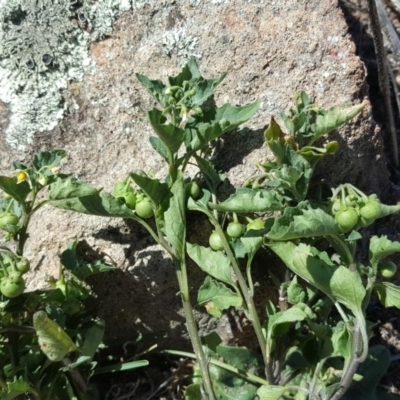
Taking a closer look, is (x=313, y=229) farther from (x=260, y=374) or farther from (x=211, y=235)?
(x=260, y=374)

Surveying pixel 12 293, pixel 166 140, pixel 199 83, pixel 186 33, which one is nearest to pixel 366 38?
pixel 186 33

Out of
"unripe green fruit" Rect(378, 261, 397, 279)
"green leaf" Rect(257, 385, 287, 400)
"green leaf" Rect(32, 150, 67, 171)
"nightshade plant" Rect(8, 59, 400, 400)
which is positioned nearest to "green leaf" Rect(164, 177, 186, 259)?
"nightshade plant" Rect(8, 59, 400, 400)

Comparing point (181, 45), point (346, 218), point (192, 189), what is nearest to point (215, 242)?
point (192, 189)

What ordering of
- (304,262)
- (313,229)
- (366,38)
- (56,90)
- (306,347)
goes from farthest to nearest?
(366,38)
(56,90)
(306,347)
(304,262)
(313,229)

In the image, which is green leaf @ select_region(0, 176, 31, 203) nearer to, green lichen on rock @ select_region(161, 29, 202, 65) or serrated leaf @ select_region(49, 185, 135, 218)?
serrated leaf @ select_region(49, 185, 135, 218)

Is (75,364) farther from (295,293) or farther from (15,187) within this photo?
(295,293)

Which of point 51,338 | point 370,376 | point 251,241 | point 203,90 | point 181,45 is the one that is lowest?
point 370,376
